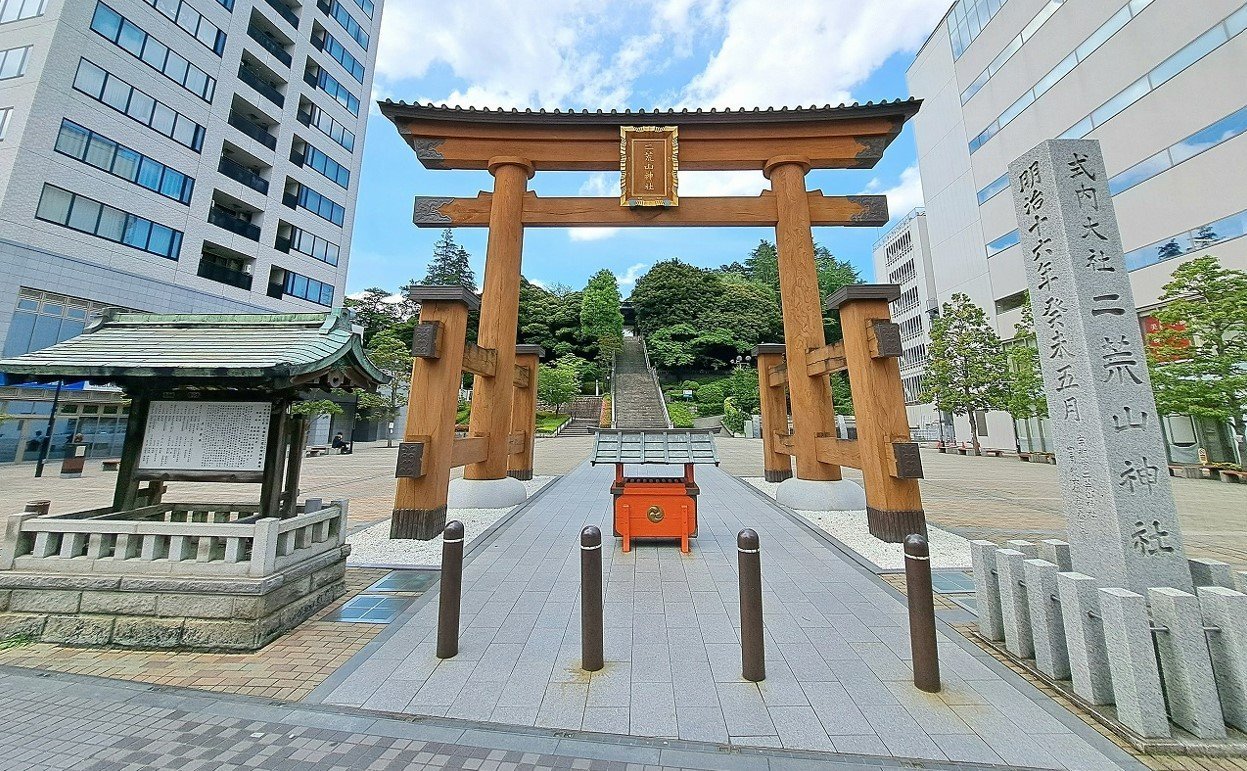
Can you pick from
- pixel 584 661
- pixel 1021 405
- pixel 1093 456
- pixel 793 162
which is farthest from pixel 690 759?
pixel 1021 405

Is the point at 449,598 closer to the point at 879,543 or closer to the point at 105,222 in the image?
the point at 879,543

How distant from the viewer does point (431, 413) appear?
710cm

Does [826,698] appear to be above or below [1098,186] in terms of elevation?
below

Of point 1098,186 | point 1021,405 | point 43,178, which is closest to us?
point 1098,186

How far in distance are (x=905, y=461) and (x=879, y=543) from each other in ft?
4.08

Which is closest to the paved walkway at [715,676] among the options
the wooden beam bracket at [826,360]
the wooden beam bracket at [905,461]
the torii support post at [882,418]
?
the torii support post at [882,418]

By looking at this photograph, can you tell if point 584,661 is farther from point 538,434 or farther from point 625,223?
point 538,434

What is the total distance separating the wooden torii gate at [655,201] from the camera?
8.84 m

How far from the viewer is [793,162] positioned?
938 centimetres

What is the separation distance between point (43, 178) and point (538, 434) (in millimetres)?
22463

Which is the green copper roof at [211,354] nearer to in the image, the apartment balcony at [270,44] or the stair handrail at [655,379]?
the stair handrail at [655,379]

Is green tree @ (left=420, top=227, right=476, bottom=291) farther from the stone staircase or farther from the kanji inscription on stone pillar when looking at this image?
the kanji inscription on stone pillar

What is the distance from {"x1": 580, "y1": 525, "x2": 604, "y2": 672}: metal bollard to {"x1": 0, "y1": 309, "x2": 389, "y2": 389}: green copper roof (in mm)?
3026

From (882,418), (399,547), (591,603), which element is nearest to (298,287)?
(399,547)
